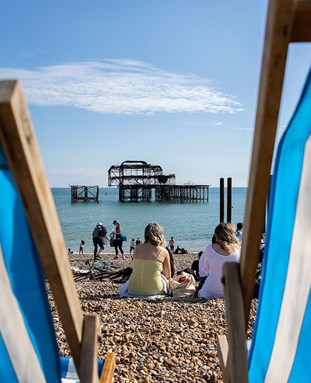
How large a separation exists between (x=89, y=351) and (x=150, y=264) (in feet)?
11.4

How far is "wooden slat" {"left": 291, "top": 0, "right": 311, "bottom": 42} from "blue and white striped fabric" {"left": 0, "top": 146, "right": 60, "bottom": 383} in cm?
72

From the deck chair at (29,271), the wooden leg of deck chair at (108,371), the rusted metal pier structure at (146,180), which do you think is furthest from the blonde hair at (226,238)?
the rusted metal pier structure at (146,180)

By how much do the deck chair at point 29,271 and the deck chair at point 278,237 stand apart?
0.43 metres

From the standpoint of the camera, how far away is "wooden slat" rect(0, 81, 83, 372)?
90 cm

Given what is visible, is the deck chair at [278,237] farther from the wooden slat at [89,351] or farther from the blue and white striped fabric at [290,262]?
the wooden slat at [89,351]

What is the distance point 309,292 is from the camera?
125 cm

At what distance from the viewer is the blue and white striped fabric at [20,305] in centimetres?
123

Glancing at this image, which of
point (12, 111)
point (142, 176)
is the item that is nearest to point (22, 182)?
point (12, 111)

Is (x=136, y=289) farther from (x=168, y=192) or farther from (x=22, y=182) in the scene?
(x=168, y=192)

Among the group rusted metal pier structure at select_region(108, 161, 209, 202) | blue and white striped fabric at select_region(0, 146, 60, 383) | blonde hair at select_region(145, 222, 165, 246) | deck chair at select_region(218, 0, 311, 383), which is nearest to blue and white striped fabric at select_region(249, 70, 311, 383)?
deck chair at select_region(218, 0, 311, 383)

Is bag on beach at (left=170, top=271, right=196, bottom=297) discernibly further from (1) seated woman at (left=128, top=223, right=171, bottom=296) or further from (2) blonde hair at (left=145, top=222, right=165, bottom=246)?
(2) blonde hair at (left=145, top=222, right=165, bottom=246)

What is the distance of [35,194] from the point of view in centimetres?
101

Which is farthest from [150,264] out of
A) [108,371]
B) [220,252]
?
[108,371]

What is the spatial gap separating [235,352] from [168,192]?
213 ft
